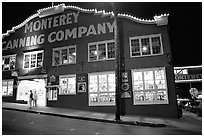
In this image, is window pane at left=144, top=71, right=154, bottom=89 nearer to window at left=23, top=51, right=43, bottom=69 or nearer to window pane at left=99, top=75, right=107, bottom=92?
window pane at left=99, top=75, right=107, bottom=92

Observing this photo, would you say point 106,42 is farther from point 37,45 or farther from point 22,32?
point 22,32

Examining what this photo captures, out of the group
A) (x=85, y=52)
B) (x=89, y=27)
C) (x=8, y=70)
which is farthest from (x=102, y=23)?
(x=8, y=70)

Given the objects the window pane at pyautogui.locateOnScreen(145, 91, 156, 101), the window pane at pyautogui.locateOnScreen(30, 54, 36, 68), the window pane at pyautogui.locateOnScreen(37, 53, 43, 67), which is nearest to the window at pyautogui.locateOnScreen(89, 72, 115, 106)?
the window pane at pyautogui.locateOnScreen(145, 91, 156, 101)

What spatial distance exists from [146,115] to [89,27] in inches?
371

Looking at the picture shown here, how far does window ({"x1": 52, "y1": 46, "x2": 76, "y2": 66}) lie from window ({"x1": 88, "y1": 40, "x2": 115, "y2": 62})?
182 cm

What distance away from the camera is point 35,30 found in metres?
18.5

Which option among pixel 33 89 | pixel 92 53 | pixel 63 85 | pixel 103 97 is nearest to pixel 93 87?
pixel 103 97

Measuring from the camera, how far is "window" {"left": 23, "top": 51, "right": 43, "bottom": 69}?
17.5 metres

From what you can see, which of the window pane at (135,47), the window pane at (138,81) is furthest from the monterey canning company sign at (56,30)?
the window pane at (138,81)

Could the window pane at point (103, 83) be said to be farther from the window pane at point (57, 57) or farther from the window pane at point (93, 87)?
the window pane at point (57, 57)

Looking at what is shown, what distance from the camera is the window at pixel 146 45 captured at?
14.2 m

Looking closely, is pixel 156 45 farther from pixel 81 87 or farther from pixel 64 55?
pixel 64 55

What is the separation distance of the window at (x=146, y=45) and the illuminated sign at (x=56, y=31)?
2445 mm

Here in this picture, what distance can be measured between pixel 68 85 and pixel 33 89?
4.63 m
